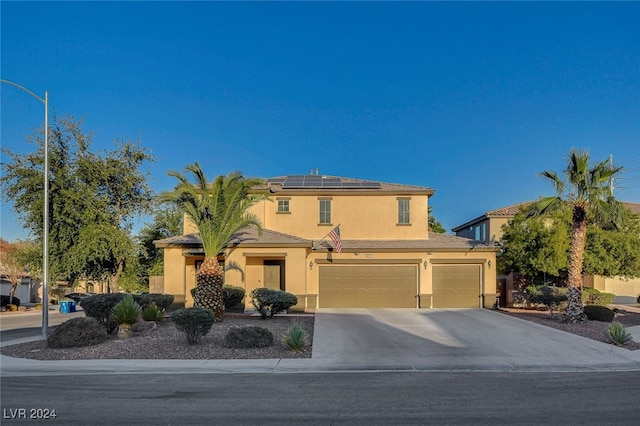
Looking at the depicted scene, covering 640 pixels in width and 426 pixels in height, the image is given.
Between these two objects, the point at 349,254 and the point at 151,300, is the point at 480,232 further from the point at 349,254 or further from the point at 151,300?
the point at 151,300

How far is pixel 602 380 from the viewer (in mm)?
9914

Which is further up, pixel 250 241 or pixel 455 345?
pixel 250 241

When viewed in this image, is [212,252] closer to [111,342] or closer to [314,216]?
[111,342]

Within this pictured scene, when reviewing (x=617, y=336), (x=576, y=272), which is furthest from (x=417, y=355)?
(x=576, y=272)

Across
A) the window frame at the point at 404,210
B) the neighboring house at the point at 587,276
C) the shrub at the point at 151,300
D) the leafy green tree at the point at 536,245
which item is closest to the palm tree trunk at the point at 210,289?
the shrub at the point at 151,300

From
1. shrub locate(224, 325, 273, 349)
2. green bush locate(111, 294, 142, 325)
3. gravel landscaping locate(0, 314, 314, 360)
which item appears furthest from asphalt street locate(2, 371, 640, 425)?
green bush locate(111, 294, 142, 325)

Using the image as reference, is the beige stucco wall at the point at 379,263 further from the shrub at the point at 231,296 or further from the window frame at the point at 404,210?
the window frame at the point at 404,210

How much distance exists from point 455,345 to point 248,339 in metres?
6.30

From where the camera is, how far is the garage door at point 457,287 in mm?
24844

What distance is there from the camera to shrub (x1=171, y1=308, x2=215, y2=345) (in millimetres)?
12727

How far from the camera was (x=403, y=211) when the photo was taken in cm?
2616

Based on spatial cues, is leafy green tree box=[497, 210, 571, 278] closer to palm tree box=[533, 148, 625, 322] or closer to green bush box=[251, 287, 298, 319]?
palm tree box=[533, 148, 625, 322]

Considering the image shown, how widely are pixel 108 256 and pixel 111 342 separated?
525 inches

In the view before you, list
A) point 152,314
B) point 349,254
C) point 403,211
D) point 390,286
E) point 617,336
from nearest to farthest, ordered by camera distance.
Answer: point 617,336 < point 152,314 < point 349,254 < point 390,286 < point 403,211
